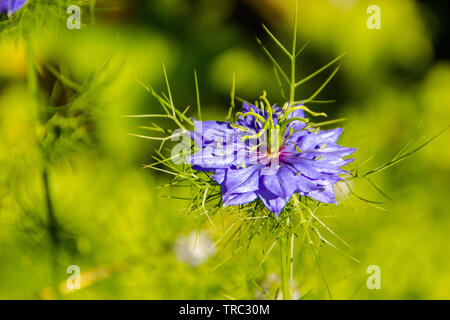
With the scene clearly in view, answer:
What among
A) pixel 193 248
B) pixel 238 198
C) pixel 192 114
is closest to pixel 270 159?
pixel 238 198

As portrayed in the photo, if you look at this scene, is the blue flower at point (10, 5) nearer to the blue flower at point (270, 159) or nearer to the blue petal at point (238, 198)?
the blue flower at point (270, 159)

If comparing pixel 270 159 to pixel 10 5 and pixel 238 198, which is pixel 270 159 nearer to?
pixel 238 198

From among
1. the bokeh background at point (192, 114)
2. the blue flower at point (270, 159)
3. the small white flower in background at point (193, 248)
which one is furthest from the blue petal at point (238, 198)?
the small white flower in background at point (193, 248)

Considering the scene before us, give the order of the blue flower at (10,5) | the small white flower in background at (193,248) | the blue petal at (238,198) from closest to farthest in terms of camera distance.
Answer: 1. the blue petal at (238,198)
2. the blue flower at (10,5)
3. the small white flower in background at (193,248)

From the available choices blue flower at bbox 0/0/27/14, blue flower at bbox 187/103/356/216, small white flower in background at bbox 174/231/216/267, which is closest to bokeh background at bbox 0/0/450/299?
small white flower in background at bbox 174/231/216/267

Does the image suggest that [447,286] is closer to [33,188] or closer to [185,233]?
[185,233]
